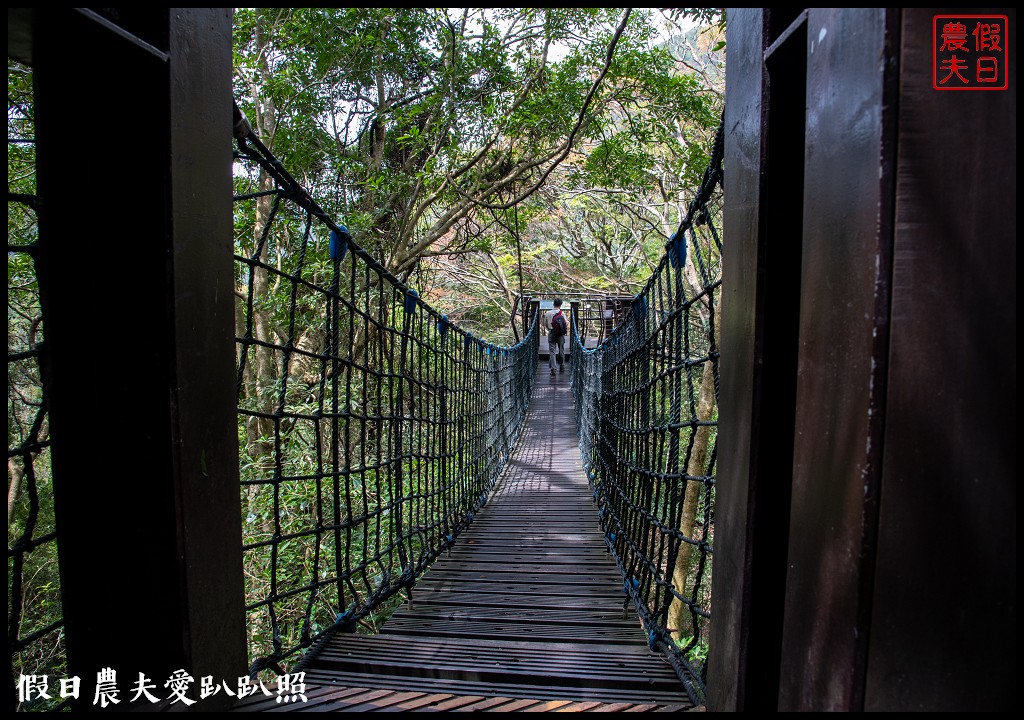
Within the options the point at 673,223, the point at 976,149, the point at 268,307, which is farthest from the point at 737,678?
the point at 673,223

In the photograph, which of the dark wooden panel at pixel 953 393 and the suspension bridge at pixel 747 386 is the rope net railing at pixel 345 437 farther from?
the dark wooden panel at pixel 953 393

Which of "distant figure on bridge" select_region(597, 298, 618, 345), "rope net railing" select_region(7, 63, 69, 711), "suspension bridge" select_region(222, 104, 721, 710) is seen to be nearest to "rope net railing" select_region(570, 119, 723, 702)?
"suspension bridge" select_region(222, 104, 721, 710)

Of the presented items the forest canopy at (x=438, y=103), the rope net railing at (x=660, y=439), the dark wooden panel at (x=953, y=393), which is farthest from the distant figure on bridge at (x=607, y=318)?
the dark wooden panel at (x=953, y=393)

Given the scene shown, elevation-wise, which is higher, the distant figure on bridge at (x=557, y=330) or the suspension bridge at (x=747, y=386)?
the distant figure on bridge at (x=557, y=330)

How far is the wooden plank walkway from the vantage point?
86cm

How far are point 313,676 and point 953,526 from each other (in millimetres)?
1177

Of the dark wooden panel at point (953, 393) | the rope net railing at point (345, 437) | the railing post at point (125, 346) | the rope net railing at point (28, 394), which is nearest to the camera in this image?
the dark wooden panel at point (953, 393)

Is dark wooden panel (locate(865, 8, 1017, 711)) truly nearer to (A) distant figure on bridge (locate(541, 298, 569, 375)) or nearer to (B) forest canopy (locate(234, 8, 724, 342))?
(B) forest canopy (locate(234, 8, 724, 342))

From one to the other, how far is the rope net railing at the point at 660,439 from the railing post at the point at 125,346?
0.78m

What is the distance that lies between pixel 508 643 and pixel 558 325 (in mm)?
6801

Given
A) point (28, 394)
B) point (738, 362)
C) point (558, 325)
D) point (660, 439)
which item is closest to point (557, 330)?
point (558, 325)

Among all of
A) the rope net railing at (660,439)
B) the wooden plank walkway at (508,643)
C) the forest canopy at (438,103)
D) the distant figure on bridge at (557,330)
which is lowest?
the wooden plank walkway at (508,643)

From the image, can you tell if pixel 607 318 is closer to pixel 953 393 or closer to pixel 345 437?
pixel 345 437

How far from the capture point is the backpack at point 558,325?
795cm
